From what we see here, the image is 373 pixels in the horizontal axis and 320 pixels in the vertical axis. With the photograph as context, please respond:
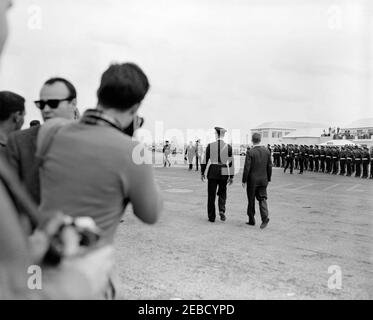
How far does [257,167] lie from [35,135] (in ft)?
20.6

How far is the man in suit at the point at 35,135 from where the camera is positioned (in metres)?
2.08

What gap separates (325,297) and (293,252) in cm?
181

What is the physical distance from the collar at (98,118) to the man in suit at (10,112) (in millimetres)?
1631

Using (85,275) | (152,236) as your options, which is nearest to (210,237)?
(152,236)

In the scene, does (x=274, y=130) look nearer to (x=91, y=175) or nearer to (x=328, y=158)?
(x=328, y=158)

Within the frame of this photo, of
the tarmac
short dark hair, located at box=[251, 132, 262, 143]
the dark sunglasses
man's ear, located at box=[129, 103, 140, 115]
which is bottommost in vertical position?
the tarmac

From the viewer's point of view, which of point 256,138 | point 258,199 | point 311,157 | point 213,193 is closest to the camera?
point 258,199

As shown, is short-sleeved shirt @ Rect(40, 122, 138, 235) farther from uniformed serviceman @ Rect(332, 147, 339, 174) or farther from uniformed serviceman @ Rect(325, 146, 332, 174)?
uniformed serviceman @ Rect(325, 146, 332, 174)

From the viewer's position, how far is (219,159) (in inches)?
341

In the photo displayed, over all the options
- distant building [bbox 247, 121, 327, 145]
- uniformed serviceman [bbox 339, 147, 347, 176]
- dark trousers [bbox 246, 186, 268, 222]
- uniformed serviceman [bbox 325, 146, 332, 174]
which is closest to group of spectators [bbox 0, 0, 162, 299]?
dark trousers [bbox 246, 186, 268, 222]

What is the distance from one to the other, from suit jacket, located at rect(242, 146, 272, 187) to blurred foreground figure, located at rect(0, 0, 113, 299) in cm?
706

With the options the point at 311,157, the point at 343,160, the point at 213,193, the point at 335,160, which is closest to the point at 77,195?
the point at 213,193

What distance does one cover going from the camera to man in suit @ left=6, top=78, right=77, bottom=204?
208 centimetres
